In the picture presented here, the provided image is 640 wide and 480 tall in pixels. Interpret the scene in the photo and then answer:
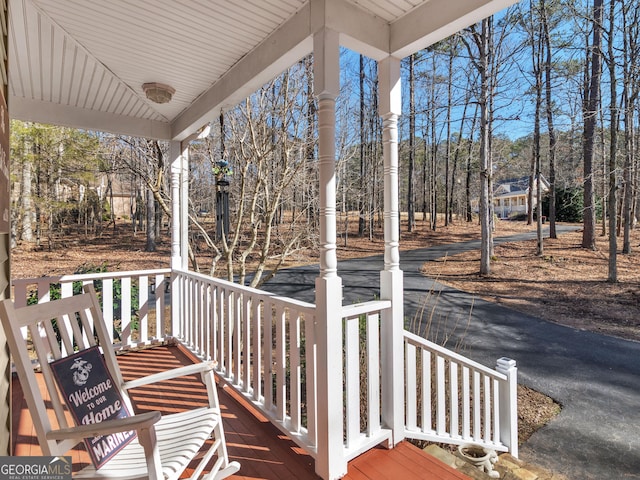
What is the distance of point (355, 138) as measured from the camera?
7773 millimetres

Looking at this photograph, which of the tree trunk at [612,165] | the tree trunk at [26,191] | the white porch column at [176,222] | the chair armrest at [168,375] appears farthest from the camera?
the tree trunk at [26,191]

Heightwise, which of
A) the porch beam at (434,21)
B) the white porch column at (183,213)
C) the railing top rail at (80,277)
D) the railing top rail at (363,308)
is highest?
the porch beam at (434,21)

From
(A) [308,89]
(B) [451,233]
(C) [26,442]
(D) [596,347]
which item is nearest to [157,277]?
(C) [26,442]

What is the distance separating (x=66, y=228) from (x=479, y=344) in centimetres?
1694

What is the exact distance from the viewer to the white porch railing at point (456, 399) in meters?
2.42

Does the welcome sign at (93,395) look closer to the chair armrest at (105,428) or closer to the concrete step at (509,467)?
the chair armrest at (105,428)

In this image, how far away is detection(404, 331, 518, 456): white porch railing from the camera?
7.93 ft

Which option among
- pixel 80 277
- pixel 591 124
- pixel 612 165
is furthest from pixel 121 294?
pixel 591 124

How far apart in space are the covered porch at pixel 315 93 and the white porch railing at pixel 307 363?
0.04 ft

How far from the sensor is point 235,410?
256cm

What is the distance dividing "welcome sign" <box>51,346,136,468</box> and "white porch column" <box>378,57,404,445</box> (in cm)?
143

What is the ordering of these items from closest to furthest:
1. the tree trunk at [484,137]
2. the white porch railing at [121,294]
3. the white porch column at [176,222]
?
the white porch railing at [121,294] < the white porch column at [176,222] < the tree trunk at [484,137]

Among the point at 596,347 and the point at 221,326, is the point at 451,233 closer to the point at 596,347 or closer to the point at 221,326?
the point at 596,347

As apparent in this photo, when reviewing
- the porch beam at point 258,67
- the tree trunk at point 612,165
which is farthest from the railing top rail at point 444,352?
the tree trunk at point 612,165
